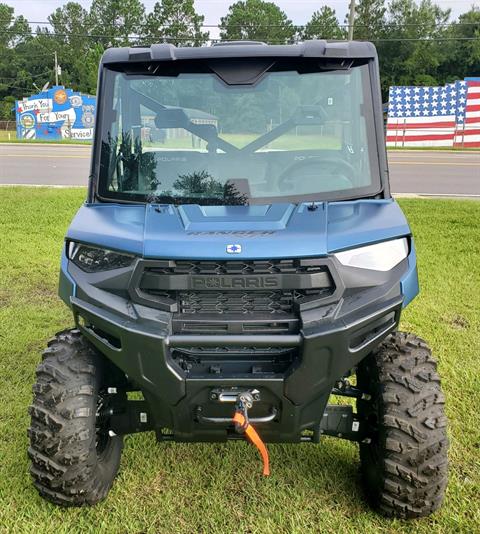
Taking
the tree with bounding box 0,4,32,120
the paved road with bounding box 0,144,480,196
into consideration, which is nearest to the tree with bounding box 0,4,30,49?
the tree with bounding box 0,4,32,120

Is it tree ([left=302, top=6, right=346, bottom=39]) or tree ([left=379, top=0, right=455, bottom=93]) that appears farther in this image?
tree ([left=302, top=6, right=346, bottom=39])

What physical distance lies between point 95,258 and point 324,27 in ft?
245

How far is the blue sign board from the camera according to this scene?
118ft

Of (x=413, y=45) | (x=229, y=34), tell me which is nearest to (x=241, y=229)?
(x=413, y=45)

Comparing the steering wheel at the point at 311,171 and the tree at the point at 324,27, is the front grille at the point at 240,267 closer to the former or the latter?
the steering wheel at the point at 311,171

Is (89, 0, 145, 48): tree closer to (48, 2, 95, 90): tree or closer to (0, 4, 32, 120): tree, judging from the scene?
(48, 2, 95, 90): tree

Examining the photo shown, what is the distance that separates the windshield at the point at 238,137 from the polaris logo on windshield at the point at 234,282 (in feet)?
2.11

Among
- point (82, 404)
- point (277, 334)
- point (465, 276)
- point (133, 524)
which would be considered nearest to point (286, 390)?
point (277, 334)

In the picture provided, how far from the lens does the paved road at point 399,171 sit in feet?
44.9

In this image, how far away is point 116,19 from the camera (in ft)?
281

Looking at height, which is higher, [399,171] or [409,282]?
[409,282]

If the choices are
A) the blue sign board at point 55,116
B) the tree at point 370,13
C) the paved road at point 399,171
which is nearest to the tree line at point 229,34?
the tree at point 370,13

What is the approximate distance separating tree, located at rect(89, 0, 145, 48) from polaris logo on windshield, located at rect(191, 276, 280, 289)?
275 feet

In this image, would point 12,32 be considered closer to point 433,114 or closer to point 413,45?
point 413,45
